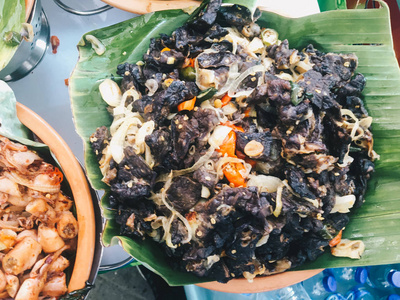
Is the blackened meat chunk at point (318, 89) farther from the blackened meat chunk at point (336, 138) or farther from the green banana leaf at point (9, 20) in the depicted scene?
the green banana leaf at point (9, 20)

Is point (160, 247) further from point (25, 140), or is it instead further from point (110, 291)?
point (110, 291)

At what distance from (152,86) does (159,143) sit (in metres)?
0.35

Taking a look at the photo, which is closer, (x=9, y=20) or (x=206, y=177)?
(x=206, y=177)

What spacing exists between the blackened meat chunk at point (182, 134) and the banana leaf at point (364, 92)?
17.5 inches

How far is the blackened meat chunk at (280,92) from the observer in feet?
Answer: 4.94

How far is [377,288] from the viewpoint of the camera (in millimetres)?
2535

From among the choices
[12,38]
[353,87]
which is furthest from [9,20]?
[353,87]

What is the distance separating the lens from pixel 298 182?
151 centimetres

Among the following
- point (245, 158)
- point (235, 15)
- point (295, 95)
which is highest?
point (235, 15)

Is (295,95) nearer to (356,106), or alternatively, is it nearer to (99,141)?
(356,106)

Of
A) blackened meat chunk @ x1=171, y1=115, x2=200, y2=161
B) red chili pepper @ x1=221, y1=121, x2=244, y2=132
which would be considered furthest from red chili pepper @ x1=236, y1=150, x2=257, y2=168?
blackened meat chunk @ x1=171, y1=115, x2=200, y2=161

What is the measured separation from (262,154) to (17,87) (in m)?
1.78

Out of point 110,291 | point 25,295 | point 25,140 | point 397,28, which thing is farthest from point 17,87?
point 397,28

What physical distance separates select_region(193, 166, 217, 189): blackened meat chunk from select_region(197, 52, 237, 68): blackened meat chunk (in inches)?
21.1
